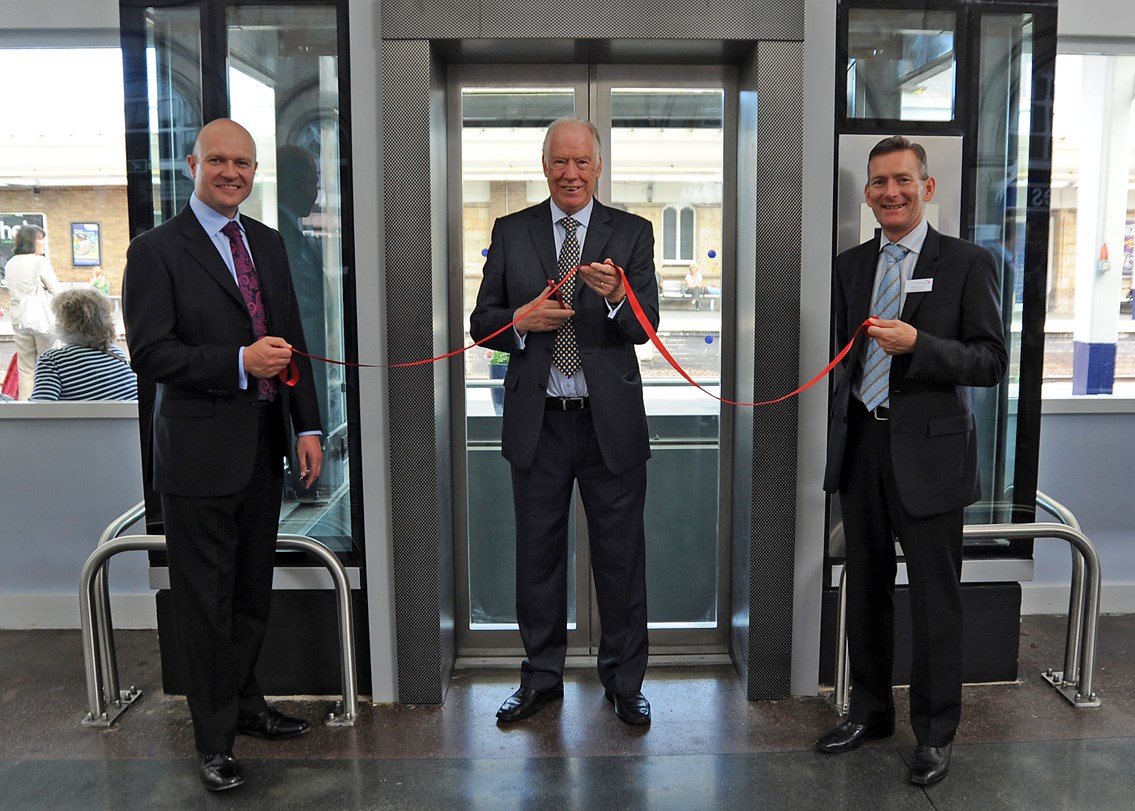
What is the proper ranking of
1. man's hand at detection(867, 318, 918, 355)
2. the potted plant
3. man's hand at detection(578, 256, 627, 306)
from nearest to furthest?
man's hand at detection(867, 318, 918, 355) < man's hand at detection(578, 256, 627, 306) < the potted plant

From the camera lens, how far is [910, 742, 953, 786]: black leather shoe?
2.94 meters

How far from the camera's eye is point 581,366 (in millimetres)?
3254

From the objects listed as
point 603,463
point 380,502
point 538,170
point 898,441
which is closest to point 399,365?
point 380,502

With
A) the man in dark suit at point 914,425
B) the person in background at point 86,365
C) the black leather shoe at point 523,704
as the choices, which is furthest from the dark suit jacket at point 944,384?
the person in background at point 86,365

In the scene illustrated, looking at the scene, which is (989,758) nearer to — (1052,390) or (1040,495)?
(1040,495)

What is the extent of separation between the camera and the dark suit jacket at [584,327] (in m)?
3.22

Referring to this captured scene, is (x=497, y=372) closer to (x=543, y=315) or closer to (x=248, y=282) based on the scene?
(x=543, y=315)

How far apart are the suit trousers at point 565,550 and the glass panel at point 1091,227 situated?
241 cm

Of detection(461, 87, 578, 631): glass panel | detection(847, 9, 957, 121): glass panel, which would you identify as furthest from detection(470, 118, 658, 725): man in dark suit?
detection(847, 9, 957, 121): glass panel

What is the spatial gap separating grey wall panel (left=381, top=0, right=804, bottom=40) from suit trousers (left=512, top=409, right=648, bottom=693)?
1.32 m

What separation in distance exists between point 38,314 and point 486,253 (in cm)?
240

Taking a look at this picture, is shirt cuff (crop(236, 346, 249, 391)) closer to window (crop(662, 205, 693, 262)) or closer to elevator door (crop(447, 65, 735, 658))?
elevator door (crop(447, 65, 735, 658))

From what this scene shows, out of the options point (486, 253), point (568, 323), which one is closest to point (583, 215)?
point (568, 323)

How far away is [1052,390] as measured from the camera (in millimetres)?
4625
